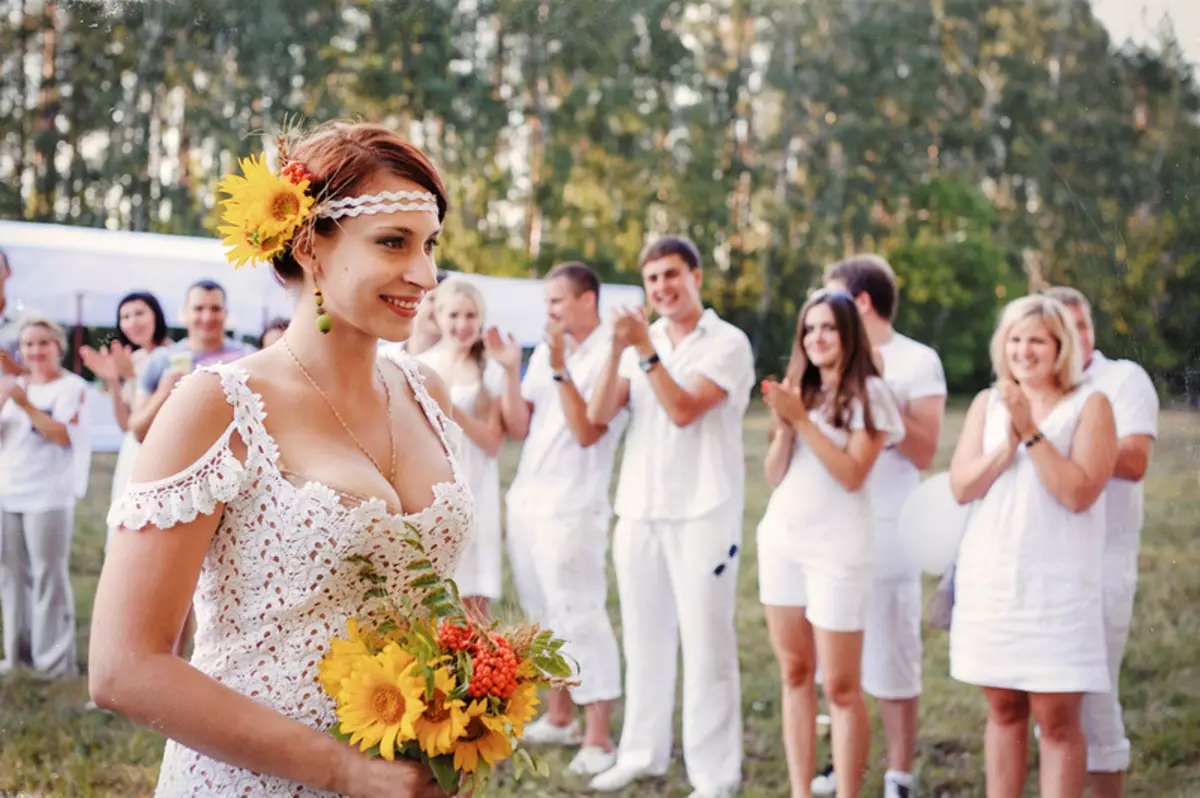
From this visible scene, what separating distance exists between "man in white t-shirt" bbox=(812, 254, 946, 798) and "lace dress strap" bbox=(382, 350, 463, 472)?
2536 millimetres

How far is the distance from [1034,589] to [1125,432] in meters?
0.56

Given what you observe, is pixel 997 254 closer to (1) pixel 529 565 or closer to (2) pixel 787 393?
(2) pixel 787 393

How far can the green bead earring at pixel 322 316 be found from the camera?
152 cm

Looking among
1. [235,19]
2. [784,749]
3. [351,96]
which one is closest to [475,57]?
[351,96]

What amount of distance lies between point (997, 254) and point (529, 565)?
2005 millimetres

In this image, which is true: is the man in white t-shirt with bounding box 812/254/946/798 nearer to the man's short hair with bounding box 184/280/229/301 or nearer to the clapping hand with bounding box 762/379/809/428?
the clapping hand with bounding box 762/379/809/428

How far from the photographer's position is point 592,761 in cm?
436

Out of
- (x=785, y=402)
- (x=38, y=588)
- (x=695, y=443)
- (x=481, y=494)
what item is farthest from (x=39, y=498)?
(x=785, y=402)

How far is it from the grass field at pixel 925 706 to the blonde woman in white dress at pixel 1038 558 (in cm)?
36

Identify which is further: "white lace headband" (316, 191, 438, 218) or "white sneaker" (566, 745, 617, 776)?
"white sneaker" (566, 745, 617, 776)

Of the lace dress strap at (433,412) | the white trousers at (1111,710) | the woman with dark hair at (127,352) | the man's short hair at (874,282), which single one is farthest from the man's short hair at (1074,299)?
the woman with dark hair at (127,352)

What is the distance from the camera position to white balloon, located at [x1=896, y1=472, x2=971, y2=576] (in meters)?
3.90

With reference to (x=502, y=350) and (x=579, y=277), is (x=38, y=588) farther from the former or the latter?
(x=579, y=277)

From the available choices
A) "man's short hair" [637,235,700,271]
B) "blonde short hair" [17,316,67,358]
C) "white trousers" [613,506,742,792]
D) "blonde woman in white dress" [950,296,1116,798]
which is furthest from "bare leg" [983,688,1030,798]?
"blonde short hair" [17,316,67,358]
